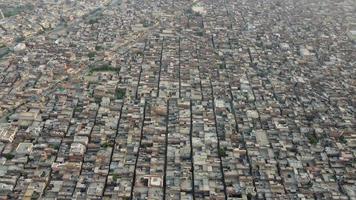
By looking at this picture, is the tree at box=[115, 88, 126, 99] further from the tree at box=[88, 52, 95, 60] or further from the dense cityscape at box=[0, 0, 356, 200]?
the tree at box=[88, 52, 95, 60]

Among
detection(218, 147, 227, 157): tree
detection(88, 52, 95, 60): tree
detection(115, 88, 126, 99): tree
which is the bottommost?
detection(88, 52, 95, 60): tree

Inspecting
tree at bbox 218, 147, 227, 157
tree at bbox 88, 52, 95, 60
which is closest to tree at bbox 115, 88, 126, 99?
tree at bbox 88, 52, 95, 60

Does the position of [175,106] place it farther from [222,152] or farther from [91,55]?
[91,55]

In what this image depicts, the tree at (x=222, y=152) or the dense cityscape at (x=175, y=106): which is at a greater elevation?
the tree at (x=222, y=152)

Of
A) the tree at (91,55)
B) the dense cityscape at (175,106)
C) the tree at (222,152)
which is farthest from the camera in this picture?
the tree at (91,55)

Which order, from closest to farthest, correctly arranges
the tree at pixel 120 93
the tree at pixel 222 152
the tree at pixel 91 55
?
the tree at pixel 222 152 < the tree at pixel 120 93 < the tree at pixel 91 55

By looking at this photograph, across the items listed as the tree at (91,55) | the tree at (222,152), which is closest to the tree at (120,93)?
the tree at (91,55)

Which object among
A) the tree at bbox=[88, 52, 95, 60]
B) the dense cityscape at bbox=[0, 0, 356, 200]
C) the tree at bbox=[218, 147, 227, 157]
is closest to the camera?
the dense cityscape at bbox=[0, 0, 356, 200]

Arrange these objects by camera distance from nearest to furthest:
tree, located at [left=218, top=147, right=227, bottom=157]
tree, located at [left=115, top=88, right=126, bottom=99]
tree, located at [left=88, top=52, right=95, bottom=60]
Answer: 1. tree, located at [left=218, top=147, right=227, bottom=157]
2. tree, located at [left=115, top=88, right=126, bottom=99]
3. tree, located at [left=88, top=52, right=95, bottom=60]

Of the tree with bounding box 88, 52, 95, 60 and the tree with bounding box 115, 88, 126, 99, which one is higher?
the tree with bounding box 115, 88, 126, 99

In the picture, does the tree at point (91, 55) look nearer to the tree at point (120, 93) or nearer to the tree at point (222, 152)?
the tree at point (120, 93)
